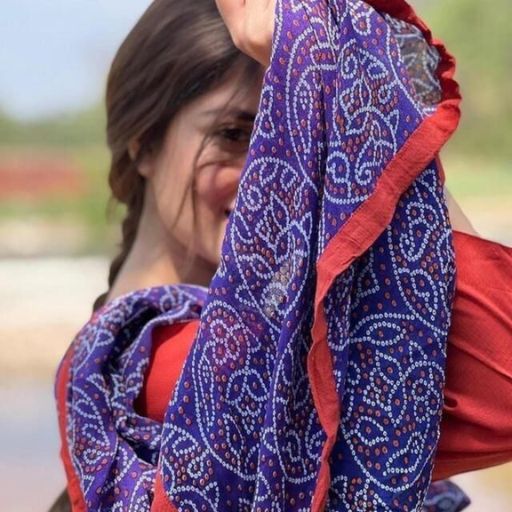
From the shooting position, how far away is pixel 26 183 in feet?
7.12

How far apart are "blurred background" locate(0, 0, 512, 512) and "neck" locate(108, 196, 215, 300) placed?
868 millimetres

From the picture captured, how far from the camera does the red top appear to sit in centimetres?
69

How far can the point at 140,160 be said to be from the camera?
42.0 inches

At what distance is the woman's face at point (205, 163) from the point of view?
3.16 ft

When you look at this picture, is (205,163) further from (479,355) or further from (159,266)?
(479,355)

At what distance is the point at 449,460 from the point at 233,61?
17.1 inches

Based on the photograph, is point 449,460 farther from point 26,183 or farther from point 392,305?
point 26,183

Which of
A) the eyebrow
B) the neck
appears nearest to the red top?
the eyebrow

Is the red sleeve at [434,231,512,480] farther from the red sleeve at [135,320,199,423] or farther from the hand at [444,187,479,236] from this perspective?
the red sleeve at [135,320,199,423]

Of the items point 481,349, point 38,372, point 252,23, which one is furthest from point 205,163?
point 38,372

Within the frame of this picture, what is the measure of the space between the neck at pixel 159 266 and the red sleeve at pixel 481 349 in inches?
16.7

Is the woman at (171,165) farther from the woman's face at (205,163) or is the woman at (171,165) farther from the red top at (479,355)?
the red top at (479,355)

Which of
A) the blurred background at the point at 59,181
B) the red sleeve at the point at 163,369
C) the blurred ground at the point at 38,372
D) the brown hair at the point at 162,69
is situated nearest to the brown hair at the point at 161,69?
the brown hair at the point at 162,69

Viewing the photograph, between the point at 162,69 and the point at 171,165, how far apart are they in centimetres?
10
